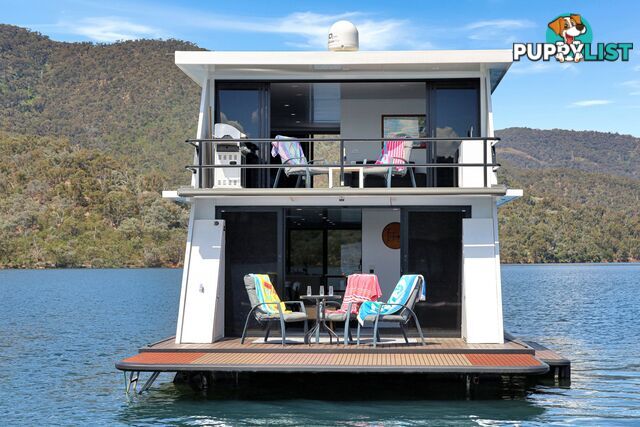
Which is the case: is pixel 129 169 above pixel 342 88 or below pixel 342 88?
above

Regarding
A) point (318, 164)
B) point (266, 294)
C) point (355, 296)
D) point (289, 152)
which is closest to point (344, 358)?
point (355, 296)

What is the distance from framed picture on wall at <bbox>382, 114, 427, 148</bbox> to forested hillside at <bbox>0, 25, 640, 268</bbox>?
72265 mm

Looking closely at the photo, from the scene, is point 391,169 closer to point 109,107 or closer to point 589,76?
point 589,76

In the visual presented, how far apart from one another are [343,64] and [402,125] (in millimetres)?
3628

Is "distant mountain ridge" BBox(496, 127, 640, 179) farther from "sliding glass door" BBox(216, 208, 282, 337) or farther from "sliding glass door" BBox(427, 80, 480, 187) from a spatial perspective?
"sliding glass door" BBox(216, 208, 282, 337)

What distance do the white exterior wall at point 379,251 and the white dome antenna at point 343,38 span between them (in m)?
3.40

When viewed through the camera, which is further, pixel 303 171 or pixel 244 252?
pixel 303 171

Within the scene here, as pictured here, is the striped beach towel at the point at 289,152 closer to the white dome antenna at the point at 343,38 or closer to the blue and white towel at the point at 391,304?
the white dome antenna at the point at 343,38

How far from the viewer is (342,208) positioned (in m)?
13.8

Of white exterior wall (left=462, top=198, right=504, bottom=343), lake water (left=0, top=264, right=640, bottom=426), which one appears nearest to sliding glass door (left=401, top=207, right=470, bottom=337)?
white exterior wall (left=462, top=198, right=504, bottom=343)

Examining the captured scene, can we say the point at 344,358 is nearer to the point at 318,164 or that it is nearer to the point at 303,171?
the point at 318,164

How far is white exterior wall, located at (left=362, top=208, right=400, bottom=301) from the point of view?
16.7m

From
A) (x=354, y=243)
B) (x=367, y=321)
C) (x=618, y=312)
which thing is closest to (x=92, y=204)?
(x=618, y=312)

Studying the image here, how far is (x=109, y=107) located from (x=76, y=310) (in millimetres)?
85413
